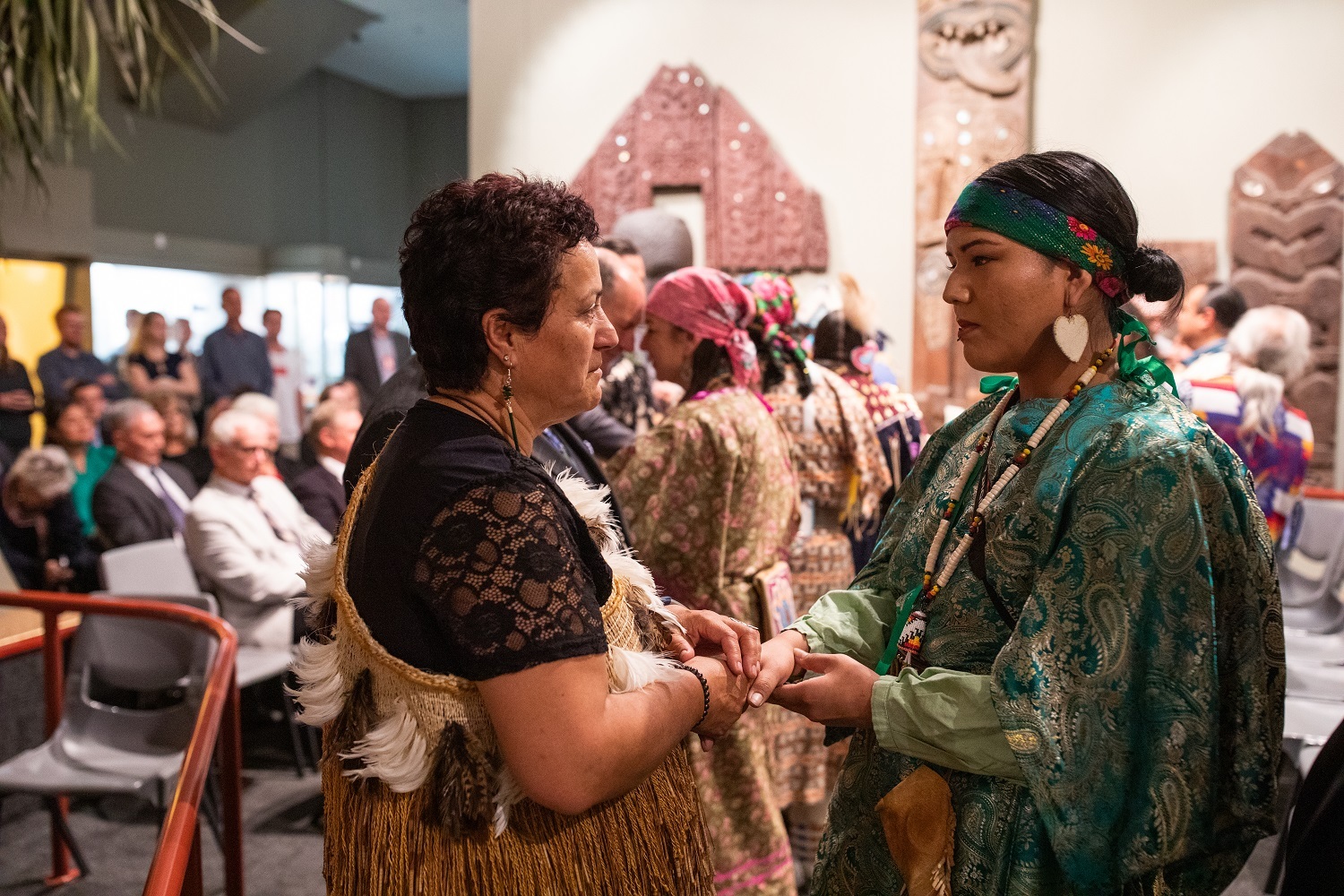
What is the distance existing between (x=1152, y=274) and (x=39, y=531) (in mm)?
4819

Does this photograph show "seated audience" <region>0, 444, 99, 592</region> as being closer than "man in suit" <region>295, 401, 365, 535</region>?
No

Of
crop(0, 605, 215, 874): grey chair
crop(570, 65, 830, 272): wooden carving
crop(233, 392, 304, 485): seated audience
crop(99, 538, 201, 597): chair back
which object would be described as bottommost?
crop(0, 605, 215, 874): grey chair

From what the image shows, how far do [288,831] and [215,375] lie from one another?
441 centimetres

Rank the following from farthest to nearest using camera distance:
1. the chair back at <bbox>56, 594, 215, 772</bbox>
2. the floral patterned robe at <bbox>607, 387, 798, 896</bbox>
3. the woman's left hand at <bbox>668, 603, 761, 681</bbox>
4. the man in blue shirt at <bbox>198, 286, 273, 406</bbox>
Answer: the man in blue shirt at <bbox>198, 286, 273, 406</bbox> → the chair back at <bbox>56, 594, 215, 772</bbox> → the floral patterned robe at <bbox>607, 387, 798, 896</bbox> → the woman's left hand at <bbox>668, 603, 761, 681</bbox>

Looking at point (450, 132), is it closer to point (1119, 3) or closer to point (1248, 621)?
point (1119, 3)

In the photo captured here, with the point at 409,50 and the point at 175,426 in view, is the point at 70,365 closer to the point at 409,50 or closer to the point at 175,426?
the point at 175,426

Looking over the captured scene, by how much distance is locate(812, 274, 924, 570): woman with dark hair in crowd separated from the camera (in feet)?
12.5

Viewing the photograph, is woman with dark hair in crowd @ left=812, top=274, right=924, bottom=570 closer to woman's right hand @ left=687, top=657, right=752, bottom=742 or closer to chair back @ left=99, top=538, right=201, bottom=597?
woman's right hand @ left=687, top=657, right=752, bottom=742

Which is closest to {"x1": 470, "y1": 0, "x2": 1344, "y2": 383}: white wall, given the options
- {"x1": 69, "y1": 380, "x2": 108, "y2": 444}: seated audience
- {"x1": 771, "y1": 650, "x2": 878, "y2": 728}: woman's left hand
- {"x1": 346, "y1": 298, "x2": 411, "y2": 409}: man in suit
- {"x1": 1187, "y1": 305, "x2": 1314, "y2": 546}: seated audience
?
{"x1": 1187, "y1": 305, "x2": 1314, "y2": 546}: seated audience

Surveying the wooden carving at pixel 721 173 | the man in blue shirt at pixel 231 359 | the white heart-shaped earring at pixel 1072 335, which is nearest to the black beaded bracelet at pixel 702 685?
the white heart-shaped earring at pixel 1072 335

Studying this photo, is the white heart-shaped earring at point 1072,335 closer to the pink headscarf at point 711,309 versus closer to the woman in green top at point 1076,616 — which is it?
the woman in green top at point 1076,616

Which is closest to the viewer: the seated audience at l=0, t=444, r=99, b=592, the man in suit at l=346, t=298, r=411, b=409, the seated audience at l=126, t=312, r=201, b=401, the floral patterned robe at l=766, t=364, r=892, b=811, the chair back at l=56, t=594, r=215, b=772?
the chair back at l=56, t=594, r=215, b=772

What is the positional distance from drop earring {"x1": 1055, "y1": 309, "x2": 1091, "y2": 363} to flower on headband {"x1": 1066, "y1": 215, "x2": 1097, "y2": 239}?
0.10m

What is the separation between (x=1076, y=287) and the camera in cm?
138
